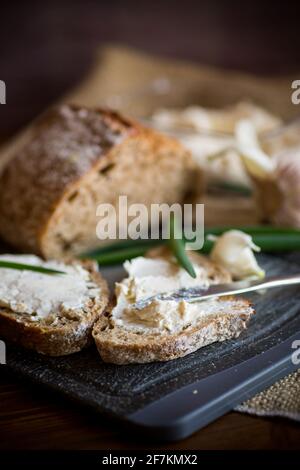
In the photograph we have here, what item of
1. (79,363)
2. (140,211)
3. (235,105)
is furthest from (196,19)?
(79,363)

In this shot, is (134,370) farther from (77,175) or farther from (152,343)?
(77,175)

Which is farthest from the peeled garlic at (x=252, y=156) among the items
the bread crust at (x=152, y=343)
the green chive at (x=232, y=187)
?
the bread crust at (x=152, y=343)

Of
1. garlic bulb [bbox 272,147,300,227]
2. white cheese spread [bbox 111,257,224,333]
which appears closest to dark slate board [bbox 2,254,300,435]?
white cheese spread [bbox 111,257,224,333]

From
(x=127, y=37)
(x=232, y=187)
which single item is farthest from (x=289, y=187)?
(x=127, y=37)

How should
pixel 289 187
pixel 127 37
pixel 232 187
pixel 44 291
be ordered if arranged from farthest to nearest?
pixel 127 37, pixel 232 187, pixel 289 187, pixel 44 291

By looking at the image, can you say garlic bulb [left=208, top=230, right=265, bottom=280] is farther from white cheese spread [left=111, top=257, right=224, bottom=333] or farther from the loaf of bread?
the loaf of bread
